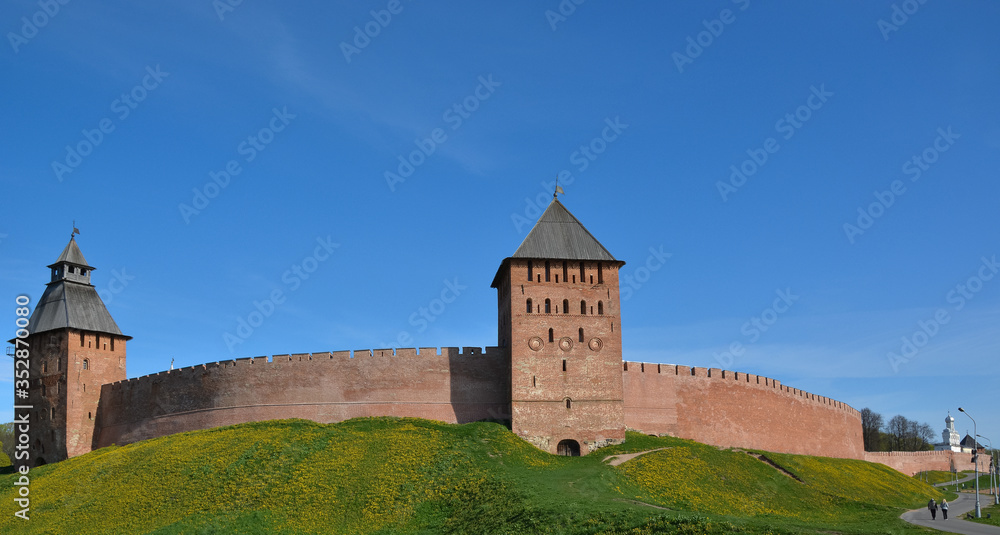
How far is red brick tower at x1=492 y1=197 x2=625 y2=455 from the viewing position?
40031mm

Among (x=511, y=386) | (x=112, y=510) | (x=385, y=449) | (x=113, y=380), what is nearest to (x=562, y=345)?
(x=511, y=386)

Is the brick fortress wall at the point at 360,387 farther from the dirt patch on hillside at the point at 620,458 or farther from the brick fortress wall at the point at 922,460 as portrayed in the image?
the brick fortress wall at the point at 922,460

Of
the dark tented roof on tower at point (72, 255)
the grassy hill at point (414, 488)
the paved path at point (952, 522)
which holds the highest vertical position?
the dark tented roof on tower at point (72, 255)

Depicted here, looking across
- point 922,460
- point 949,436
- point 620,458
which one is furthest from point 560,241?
point 949,436

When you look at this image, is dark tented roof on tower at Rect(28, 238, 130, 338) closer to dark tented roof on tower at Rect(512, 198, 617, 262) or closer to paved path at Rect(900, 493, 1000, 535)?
dark tented roof on tower at Rect(512, 198, 617, 262)

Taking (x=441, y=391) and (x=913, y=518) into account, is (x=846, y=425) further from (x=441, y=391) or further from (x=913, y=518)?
(x=441, y=391)

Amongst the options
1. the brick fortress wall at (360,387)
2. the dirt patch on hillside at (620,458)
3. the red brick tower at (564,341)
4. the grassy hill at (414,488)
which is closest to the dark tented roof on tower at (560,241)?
the red brick tower at (564,341)

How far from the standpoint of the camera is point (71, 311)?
49469 mm

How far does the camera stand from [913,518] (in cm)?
3512

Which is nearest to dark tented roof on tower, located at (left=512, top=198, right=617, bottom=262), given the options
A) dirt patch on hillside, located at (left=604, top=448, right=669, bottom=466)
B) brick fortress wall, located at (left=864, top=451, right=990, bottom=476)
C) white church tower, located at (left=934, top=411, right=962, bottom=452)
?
dirt patch on hillside, located at (left=604, top=448, right=669, bottom=466)

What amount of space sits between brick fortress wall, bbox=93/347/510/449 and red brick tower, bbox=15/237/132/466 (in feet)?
27.9

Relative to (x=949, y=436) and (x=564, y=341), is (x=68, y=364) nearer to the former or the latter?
(x=564, y=341)

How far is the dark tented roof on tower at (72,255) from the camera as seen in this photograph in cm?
5172

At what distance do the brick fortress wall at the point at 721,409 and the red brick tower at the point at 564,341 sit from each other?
300 centimetres
